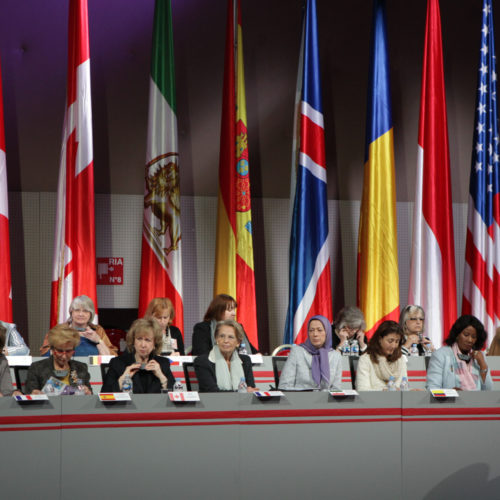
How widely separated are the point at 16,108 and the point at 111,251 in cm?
171

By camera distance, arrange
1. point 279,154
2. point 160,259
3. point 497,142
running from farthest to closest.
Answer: point 279,154 < point 497,142 < point 160,259

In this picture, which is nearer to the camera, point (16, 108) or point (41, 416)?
point (41, 416)

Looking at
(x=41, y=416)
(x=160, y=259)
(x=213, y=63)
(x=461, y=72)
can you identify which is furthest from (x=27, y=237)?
(x=461, y=72)

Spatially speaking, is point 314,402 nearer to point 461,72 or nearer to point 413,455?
point 413,455

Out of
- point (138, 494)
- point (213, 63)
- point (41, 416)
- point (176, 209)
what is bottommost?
point (138, 494)

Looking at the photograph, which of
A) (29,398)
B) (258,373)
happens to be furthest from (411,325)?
(29,398)

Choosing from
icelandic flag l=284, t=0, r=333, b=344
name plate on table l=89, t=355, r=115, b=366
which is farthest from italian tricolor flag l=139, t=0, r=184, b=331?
name plate on table l=89, t=355, r=115, b=366

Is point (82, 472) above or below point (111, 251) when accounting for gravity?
below

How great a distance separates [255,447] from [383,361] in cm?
133

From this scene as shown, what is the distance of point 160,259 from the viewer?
689 cm

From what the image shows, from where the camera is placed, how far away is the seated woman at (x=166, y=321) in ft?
17.2

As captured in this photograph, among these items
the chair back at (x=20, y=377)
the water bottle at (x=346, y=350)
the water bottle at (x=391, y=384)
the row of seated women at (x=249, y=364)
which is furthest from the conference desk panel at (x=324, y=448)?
the water bottle at (x=346, y=350)

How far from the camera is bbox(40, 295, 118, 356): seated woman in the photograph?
16.7 ft

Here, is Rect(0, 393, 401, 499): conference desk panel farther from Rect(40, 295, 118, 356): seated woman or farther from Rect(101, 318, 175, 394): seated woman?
Rect(40, 295, 118, 356): seated woman
